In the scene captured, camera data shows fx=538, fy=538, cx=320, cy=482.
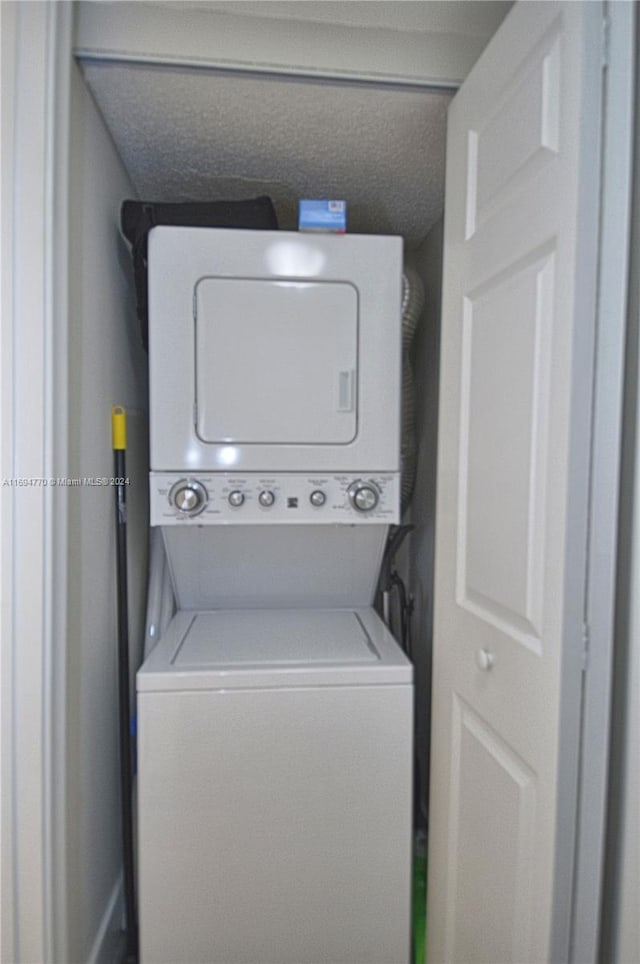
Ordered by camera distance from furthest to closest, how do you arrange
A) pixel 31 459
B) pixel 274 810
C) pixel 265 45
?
pixel 274 810 < pixel 265 45 < pixel 31 459

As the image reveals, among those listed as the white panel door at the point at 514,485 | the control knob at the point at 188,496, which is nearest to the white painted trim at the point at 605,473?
the white panel door at the point at 514,485

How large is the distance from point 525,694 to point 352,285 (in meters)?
1.34

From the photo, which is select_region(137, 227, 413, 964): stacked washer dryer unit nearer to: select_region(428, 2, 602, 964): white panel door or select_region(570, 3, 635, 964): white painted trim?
select_region(428, 2, 602, 964): white panel door

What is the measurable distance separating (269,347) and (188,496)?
563 millimetres

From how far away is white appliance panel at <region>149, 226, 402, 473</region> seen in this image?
1763 mm

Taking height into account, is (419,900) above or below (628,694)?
below

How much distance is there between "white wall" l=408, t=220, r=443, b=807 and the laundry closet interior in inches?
14.3

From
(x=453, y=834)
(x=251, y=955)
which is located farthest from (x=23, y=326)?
(x=251, y=955)

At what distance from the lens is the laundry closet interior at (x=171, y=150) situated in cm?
147

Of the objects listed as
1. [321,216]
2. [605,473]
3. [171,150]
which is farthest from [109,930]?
[171,150]

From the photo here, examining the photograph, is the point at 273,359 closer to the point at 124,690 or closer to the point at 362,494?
the point at 362,494

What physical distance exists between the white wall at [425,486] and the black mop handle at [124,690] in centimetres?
118

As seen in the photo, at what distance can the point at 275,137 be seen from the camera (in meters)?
1.81

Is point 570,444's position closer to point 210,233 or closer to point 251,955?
point 210,233
